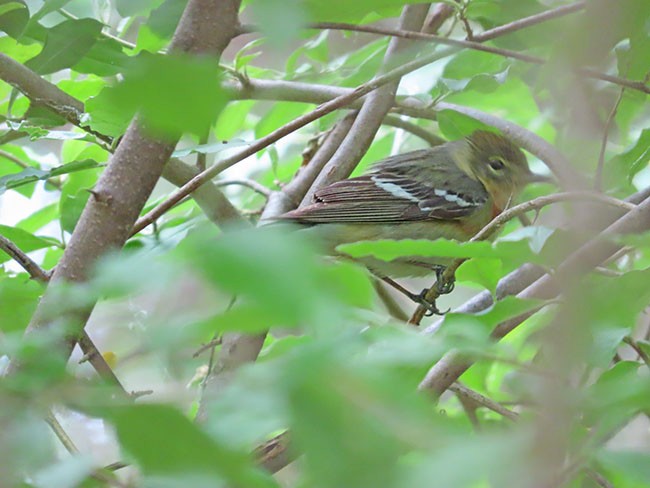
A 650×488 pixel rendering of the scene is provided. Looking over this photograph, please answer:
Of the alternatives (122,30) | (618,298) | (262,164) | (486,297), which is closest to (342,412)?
(618,298)

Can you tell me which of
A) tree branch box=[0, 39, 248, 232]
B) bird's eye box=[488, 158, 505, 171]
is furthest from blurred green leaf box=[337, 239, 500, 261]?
bird's eye box=[488, 158, 505, 171]

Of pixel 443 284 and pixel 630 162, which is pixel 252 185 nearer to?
pixel 443 284

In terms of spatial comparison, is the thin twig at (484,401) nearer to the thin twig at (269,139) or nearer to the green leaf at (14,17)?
the thin twig at (269,139)

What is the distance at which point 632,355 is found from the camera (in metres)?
4.25

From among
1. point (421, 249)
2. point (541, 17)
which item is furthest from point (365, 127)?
point (421, 249)

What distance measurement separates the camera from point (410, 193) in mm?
4363

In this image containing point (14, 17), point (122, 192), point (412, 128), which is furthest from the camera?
point (412, 128)

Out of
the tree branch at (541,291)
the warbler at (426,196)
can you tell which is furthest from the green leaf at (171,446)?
the warbler at (426,196)

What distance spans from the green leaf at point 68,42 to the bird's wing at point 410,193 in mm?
1442

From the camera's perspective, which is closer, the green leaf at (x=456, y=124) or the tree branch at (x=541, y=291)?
the tree branch at (x=541, y=291)

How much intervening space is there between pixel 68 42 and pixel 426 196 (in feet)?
7.25

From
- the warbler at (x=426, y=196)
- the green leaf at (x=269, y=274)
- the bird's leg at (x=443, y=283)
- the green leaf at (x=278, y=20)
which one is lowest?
the warbler at (x=426, y=196)

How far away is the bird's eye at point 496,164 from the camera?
15.1 ft

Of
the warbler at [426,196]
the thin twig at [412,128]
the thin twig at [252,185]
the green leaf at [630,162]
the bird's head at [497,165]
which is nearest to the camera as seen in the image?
the green leaf at [630,162]
